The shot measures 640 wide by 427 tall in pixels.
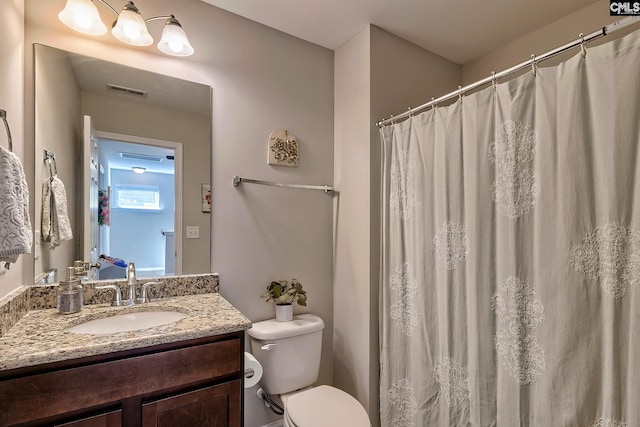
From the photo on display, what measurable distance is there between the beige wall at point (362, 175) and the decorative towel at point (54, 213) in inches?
55.0

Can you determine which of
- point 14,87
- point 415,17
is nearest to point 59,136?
point 14,87

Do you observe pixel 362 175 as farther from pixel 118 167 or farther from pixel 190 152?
pixel 118 167

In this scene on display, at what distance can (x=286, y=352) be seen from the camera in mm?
1599

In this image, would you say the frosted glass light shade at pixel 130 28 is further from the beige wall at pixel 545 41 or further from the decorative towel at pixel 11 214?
the beige wall at pixel 545 41

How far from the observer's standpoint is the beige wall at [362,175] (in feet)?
5.80

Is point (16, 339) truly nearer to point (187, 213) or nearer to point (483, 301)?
point (187, 213)

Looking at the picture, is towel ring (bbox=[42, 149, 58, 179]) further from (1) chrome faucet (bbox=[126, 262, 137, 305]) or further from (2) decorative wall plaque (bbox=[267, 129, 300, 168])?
(2) decorative wall plaque (bbox=[267, 129, 300, 168])

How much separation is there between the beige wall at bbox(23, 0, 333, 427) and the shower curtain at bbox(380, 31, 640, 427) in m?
0.58

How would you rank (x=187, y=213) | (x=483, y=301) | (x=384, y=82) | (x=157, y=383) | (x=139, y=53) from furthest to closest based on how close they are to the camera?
(x=384, y=82) → (x=187, y=213) → (x=139, y=53) → (x=483, y=301) → (x=157, y=383)

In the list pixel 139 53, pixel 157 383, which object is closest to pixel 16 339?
pixel 157 383

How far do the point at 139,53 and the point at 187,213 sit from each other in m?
0.81

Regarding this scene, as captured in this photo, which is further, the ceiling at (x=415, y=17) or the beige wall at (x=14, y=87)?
the ceiling at (x=415, y=17)

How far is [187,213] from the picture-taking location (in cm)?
161

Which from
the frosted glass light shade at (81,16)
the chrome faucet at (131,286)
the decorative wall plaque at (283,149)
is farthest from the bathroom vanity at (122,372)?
the frosted glass light shade at (81,16)
